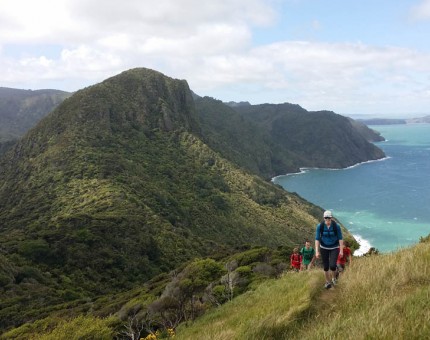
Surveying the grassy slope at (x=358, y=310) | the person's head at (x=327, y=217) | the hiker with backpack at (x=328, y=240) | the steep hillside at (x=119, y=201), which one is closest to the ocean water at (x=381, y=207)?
the steep hillside at (x=119, y=201)

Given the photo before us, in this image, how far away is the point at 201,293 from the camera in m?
23.4

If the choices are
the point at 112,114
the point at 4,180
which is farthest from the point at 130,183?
the point at 112,114

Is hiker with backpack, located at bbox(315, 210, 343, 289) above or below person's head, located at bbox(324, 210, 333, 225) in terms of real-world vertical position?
below

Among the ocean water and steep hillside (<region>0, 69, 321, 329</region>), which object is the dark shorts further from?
the ocean water

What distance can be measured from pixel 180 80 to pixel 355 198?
84433mm

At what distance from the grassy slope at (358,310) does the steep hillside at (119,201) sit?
1234 inches

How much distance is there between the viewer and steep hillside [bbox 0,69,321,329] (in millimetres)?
50094

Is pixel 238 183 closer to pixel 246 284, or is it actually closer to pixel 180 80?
pixel 180 80

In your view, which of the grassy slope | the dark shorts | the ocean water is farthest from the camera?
the ocean water

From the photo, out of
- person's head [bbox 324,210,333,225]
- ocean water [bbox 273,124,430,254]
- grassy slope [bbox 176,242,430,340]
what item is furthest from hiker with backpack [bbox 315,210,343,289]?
ocean water [bbox 273,124,430,254]

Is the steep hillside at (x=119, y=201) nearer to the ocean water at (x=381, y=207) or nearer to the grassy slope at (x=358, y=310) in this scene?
the ocean water at (x=381, y=207)

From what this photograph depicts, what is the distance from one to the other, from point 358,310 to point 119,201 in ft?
231

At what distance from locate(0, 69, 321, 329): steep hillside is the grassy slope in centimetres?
3135

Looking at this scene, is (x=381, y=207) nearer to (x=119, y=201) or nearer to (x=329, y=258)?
(x=119, y=201)
